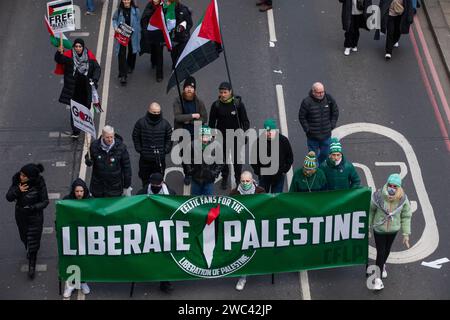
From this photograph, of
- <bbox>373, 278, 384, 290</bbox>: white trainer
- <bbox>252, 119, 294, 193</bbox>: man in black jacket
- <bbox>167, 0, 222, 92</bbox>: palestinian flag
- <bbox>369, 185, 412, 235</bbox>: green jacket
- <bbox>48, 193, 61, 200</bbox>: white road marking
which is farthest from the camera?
<bbox>48, 193, 61, 200</bbox>: white road marking

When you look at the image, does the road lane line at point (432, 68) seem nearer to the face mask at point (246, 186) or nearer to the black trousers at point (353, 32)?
the black trousers at point (353, 32)

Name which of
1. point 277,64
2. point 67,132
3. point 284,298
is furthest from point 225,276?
point 277,64

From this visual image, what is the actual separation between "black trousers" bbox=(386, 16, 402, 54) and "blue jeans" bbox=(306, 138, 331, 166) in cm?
367

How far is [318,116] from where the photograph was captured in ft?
57.4

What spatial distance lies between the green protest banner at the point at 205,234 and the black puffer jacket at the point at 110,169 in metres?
1.28

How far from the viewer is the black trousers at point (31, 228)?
15688 millimetres

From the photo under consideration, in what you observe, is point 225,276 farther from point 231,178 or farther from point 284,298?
point 231,178

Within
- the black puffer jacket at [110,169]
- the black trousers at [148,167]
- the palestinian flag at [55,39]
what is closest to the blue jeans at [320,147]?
the black trousers at [148,167]

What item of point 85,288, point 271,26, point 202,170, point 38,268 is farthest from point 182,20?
point 85,288

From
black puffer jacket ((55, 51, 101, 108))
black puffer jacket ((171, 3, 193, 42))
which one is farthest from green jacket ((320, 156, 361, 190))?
black puffer jacket ((171, 3, 193, 42))

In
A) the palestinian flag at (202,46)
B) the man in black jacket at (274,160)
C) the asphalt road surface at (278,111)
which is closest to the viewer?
the asphalt road surface at (278,111)

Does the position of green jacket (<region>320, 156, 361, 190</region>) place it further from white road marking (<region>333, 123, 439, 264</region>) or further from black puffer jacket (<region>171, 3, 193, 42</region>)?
black puffer jacket (<region>171, 3, 193, 42</region>)

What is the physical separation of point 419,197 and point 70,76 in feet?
18.7

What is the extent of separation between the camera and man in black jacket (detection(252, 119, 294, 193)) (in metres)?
16.4
